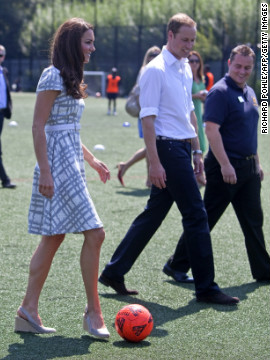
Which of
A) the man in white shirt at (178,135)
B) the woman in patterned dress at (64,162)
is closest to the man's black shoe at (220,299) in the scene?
the man in white shirt at (178,135)

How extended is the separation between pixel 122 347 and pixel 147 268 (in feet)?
7.16

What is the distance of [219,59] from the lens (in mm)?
43906

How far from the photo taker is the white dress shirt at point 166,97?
563 cm

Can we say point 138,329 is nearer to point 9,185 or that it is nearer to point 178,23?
point 178,23

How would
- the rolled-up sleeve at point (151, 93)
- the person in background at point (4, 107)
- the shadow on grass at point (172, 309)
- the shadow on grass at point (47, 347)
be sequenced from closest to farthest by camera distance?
the shadow on grass at point (47, 347) → the shadow on grass at point (172, 309) → the rolled-up sleeve at point (151, 93) → the person in background at point (4, 107)

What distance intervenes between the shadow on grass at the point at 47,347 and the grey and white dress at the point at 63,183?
2.22 feet

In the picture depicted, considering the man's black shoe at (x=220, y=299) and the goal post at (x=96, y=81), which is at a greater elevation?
the man's black shoe at (x=220, y=299)

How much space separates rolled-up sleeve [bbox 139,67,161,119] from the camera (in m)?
5.61

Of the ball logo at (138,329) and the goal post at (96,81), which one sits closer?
the ball logo at (138,329)

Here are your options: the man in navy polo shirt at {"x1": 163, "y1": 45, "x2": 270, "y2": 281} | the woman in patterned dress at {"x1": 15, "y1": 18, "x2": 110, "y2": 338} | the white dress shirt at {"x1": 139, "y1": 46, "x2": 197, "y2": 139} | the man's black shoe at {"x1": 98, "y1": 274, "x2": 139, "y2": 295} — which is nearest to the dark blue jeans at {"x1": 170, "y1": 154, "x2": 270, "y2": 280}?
the man in navy polo shirt at {"x1": 163, "y1": 45, "x2": 270, "y2": 281}

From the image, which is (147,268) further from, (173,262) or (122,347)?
(122,347)

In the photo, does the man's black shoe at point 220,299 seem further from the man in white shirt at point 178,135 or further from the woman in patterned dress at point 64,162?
the woman in patterned dress at point 64,162

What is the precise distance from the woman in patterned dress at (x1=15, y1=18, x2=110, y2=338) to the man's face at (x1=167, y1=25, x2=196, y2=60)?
108 centimetres

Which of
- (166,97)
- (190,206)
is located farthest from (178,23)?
(190,206)
